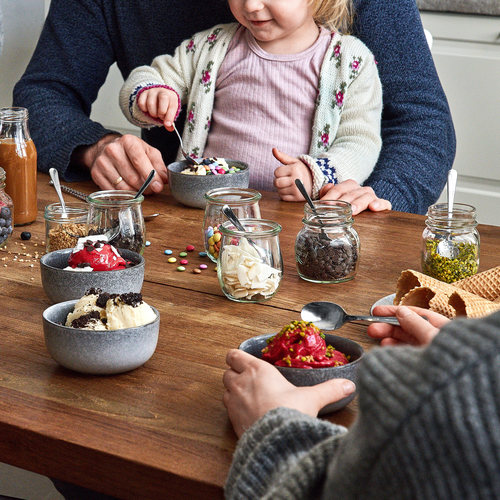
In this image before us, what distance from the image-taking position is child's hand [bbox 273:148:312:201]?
159 centimetres

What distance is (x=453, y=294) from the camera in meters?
0.95

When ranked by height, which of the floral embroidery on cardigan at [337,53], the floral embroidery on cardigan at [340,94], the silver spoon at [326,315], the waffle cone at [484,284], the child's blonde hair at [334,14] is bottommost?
the silver spoon at [326,315]

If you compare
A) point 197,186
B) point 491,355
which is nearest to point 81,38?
point 197,186

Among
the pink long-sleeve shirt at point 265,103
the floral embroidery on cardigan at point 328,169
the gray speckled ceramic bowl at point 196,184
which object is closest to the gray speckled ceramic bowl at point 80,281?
the gray speckled ceramic bowl at point 196,184

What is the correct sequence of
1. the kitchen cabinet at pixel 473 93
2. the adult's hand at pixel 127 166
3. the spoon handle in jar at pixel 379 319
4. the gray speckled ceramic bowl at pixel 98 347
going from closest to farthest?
1. the gray speckled ceramic bowl at pixel 98 347
2. the spoon handle in jar at pixel 379 319
3. the adult's hand at pixel 127 166
4. the kitchen cabinet at pixel 473 93

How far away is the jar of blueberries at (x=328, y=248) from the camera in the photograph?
3.72ft

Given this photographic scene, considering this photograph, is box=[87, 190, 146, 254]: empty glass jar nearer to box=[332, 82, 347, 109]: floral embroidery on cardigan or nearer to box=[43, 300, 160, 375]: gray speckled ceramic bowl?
box=[43, 300, 160, 375]: gray speckled ceramic bowl

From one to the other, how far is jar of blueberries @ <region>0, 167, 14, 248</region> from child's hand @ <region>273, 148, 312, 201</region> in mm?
565

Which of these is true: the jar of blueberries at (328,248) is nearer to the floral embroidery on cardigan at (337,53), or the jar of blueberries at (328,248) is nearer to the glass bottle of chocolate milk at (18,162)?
the glass bottle of chocolate milk at (18,162)

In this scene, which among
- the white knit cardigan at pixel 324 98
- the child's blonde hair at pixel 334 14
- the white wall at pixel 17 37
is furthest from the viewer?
the white wall at pixel 17 37

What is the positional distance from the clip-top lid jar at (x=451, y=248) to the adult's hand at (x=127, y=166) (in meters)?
0.68

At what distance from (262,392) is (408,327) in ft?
0.62

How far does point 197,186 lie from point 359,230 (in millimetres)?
342

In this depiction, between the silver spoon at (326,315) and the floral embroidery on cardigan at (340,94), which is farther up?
the floral embroidery on cardigan at (340,94)
